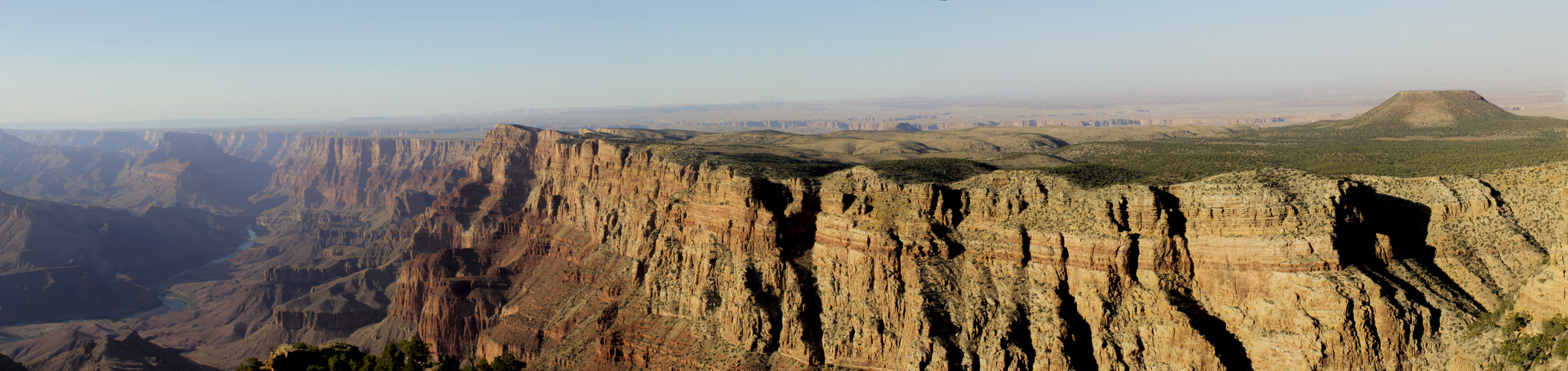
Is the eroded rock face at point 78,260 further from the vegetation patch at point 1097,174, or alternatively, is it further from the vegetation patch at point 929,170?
the vegetation patch at point 1097,174

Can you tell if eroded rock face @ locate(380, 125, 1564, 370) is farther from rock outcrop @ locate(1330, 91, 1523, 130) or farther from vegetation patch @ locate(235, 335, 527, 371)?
rock outcrop @ locate(1330, 91, 1523, 130)

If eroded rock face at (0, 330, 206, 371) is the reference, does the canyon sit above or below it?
above

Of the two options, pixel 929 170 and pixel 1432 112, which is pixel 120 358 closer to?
pixel 929 170

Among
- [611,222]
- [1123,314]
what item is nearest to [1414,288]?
[1123,314]

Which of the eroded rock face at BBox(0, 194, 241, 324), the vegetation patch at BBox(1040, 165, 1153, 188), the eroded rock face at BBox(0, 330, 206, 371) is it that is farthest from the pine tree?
the eroded rock face at BBox(0, 194, 241, 324)

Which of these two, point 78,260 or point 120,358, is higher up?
point 120,358

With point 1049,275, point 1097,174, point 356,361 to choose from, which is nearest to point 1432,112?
point 1097,174
